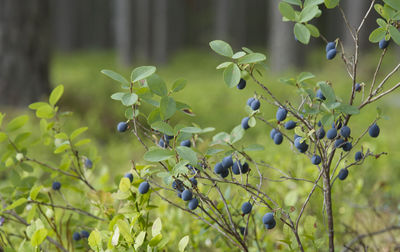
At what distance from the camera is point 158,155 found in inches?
48.2

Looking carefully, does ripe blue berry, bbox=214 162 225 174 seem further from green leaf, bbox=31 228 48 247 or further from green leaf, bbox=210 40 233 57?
green leaf, bbox=31 228 48 247

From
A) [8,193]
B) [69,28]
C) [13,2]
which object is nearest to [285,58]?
[13,2]

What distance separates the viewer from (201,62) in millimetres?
18969

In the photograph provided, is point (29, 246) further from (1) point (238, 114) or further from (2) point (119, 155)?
(1) point (238, 114)

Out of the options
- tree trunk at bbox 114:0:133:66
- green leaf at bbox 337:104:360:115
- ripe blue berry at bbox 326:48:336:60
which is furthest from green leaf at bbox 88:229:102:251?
tree trunk at bbox 114:0:133:66

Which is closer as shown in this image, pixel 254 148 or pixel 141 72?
pixel 141 72

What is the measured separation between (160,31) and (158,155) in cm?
1606

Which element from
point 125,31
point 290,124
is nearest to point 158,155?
point 290,124

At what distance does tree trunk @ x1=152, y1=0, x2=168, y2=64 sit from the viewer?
1670 centimetres

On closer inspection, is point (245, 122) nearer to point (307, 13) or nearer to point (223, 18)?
point (307, 13)

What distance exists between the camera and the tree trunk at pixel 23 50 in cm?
557

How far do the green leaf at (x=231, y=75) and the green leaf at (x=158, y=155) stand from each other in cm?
25

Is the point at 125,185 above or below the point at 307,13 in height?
below

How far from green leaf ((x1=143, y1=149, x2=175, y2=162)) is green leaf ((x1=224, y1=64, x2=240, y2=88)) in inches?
9.7
